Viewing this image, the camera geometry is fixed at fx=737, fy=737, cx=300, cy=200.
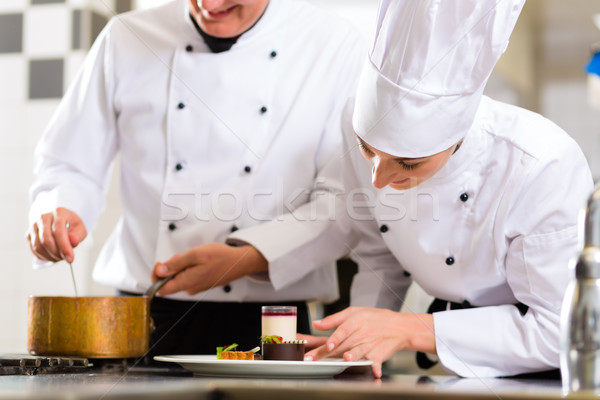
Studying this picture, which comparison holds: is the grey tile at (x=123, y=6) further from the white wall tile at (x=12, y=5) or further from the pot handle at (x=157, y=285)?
the pot handle at (x=157, y=285)

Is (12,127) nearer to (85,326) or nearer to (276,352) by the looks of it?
(85,326)

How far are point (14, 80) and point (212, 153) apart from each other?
138 centimetres

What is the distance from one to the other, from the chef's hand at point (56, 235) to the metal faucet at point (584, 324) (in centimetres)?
109

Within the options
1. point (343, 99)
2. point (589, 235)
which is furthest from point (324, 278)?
point (589, 235)

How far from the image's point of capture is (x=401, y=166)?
133cm

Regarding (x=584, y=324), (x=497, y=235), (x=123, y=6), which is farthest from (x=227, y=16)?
(x=123, y=6)

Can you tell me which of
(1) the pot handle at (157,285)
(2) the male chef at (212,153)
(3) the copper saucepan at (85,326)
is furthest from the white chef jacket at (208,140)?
(3) the copper saucepan at (85,326)

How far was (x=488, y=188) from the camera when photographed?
4.52 ft

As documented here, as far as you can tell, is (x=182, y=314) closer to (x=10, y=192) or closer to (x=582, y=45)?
(x=10, y=192)

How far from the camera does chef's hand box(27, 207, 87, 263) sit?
1.58 metres

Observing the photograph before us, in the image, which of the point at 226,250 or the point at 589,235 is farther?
the point at 226,250

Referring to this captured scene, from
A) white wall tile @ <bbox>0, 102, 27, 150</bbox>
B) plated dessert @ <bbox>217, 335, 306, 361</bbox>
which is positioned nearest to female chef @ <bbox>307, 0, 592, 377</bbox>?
plated dessert @ <bbox>217, 335, 306, 361</bbox>

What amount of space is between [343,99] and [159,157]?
1.55ft

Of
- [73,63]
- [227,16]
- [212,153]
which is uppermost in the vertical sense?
[73,63]
